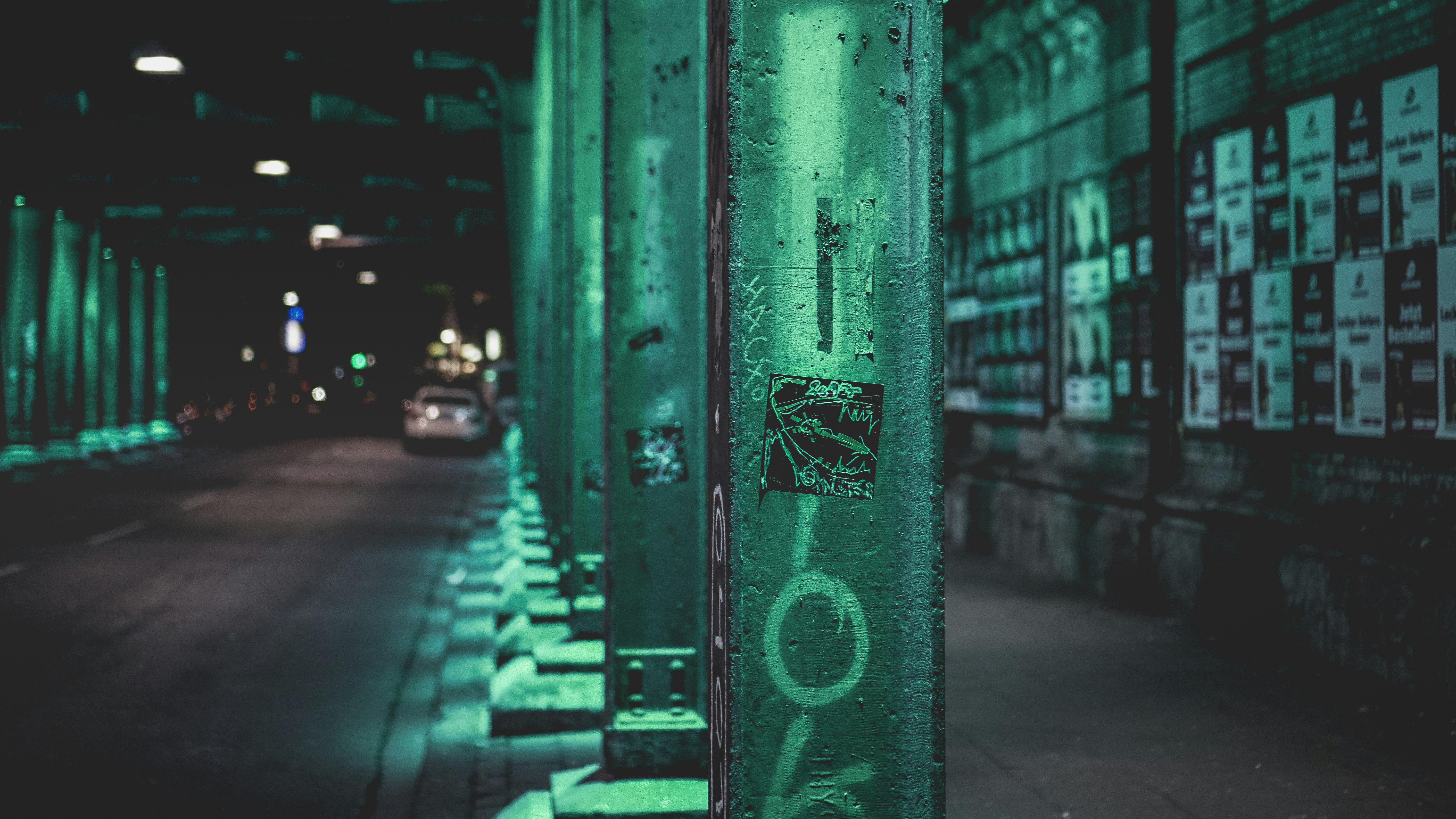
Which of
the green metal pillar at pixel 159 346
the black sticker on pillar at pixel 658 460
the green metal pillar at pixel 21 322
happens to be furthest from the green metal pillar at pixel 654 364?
the green metal pillar at pixel 159 346

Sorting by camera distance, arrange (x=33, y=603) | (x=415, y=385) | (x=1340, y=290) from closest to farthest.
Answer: (x=1340, y=290), (x=33, y=603), (x=415, y=385)

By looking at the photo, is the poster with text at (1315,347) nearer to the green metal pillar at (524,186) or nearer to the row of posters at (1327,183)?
the row of posters at (1327,183)

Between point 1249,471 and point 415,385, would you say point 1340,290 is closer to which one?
point 1249,471

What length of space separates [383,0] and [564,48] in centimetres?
710

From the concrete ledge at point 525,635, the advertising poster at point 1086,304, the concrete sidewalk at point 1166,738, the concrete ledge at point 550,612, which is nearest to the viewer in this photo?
the concrete sidewalk at point 1166,738

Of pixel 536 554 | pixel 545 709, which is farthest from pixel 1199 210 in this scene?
pixel 536 554

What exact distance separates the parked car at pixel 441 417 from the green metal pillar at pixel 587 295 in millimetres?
32029

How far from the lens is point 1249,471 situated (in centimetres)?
1009

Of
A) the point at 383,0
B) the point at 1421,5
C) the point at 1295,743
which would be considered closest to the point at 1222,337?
the point at 1421,5

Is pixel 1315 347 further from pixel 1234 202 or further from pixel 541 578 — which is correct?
pixel 541 578

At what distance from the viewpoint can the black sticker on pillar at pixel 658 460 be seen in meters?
6.25

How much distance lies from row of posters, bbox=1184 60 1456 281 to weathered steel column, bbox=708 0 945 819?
5856 mm

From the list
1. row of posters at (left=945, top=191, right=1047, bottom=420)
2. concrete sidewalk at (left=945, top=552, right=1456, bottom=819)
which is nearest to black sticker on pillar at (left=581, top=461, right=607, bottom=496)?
concrete sidewalk at (left=945, top=552, right=1456, bottom=819)

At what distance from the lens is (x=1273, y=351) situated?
9828mm
